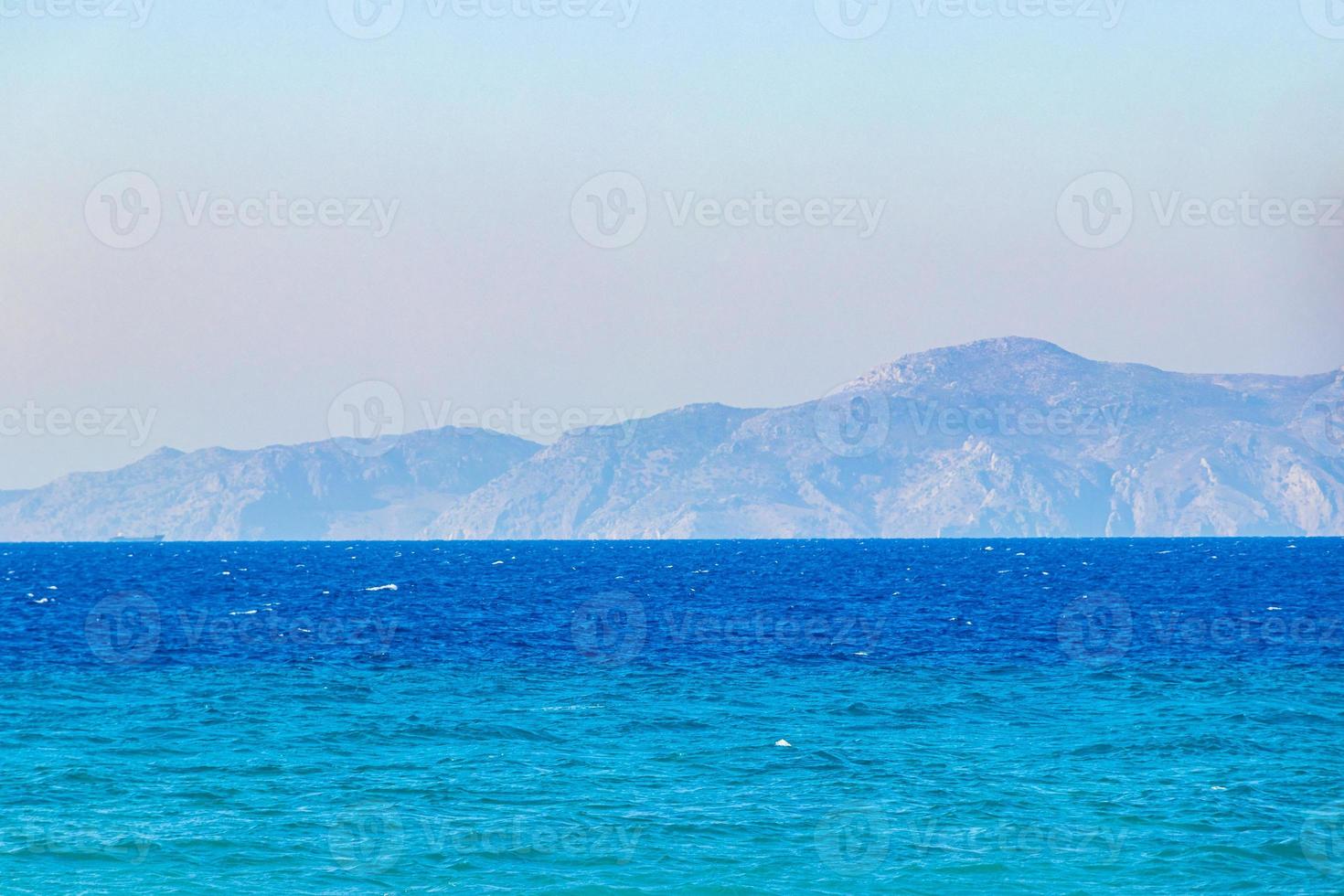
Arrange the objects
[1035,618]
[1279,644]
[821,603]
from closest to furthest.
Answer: [1279,644] < [1035,618] < [821,603]

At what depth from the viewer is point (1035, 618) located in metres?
84.6

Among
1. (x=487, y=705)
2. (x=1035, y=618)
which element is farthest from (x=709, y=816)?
(x=1035, y=618)

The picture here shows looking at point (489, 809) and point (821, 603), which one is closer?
point (489, 809)

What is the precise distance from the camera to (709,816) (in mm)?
30719

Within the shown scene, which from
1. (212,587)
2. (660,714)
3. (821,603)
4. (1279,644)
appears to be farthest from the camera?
(212,587)

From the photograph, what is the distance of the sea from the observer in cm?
2739

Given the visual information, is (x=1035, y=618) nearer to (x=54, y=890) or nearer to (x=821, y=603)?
(x=821, y=603)

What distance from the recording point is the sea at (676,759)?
27391 mm

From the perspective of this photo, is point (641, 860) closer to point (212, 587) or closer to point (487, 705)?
point (487, 705)

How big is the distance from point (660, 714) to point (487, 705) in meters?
5.90

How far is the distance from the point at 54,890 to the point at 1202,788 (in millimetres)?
24198

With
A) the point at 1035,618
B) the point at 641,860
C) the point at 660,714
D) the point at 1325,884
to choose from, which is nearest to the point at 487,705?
the point at 660,714

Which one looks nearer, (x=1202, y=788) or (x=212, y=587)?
(x=1202, y=788)

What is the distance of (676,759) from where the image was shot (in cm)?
3681
